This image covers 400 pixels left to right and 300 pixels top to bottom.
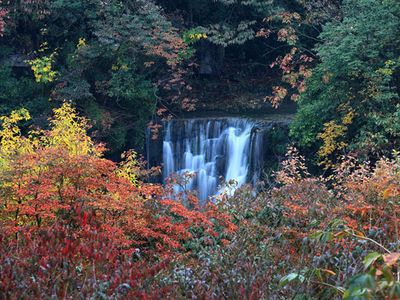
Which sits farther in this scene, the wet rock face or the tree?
the wet rock face

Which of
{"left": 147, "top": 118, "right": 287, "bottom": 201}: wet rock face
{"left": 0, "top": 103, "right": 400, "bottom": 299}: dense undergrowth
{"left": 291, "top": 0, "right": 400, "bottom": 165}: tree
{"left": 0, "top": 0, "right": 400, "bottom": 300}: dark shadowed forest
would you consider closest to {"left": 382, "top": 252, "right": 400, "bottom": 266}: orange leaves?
{"left": 0, "top": 0, "right": 400, "bottom": 300}: dark shadowed forest

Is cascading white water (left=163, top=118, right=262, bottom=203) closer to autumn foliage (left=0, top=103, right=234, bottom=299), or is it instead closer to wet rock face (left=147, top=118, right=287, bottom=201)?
wet rock face (left=147, top=118, right=287, bottom=201)

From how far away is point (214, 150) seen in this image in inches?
596

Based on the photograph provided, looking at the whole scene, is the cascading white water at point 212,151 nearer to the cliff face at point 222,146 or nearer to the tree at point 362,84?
the cliff face at point 222,146

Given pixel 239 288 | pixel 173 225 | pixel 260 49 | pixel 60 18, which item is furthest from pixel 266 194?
pixel 260 49

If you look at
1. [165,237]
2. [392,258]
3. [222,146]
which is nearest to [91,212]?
[165,237]

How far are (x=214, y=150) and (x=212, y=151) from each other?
0.21 ft

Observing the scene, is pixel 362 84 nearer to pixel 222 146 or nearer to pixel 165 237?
pixel 222 146

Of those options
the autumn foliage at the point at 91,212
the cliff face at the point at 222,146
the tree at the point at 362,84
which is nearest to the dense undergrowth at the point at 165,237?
the autumn foliage at the point at 91,212

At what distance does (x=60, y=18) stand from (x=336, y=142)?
863 cm

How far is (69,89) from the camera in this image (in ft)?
48.6

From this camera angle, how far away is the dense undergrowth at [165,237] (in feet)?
11.6

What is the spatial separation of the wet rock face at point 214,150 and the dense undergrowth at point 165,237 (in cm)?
643

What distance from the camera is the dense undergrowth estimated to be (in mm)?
3531
